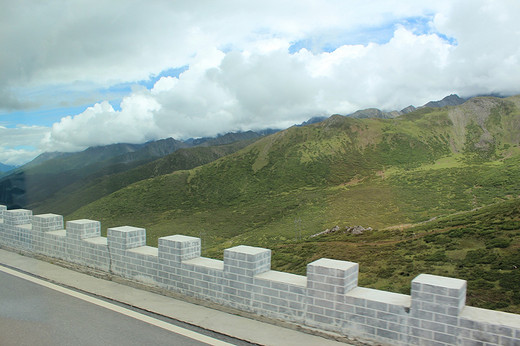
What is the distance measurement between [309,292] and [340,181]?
271ft

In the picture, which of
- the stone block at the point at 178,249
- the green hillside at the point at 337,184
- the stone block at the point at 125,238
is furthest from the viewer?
the green hillside at the point at 337,184

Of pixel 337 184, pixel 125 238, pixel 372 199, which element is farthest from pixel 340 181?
pixel 125 238

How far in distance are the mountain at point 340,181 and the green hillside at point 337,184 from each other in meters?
0.29

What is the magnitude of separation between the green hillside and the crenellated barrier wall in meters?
11.5

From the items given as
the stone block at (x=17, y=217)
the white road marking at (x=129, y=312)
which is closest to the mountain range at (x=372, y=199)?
the white road marking at (x=129, y=312)

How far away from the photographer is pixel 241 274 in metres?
6.69

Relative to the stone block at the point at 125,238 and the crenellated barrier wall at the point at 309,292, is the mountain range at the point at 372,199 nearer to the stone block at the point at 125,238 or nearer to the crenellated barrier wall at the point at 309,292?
the crenellated barrier wall at the point at 309,292

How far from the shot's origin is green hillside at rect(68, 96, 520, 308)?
1949 inches

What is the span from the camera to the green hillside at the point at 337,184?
4950 cm

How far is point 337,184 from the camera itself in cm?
8488

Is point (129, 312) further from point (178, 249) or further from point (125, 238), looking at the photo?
point (125, 238)

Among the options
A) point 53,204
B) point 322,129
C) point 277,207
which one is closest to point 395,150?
point 322,129

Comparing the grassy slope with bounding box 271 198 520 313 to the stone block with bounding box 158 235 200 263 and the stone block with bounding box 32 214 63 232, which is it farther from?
the stone block with bounding box 32 214 63 232

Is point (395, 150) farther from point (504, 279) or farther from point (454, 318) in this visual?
point (454, 318)
